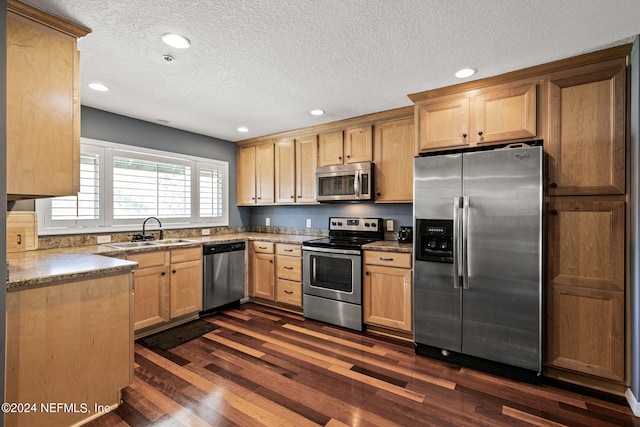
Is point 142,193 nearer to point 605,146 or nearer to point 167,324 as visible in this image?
point 167,324

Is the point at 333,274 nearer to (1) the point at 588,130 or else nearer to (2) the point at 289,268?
(2) the point at 289,268

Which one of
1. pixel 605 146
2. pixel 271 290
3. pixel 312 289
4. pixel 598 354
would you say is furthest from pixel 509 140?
pixel 271 290

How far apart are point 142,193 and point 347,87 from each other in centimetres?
269

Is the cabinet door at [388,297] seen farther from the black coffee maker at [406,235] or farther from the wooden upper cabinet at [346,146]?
the wooden upper cabinet at [346,146]

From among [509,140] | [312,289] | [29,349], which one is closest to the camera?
[29,349]

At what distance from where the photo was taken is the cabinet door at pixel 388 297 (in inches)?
114

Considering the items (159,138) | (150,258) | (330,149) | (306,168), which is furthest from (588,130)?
(159,138)

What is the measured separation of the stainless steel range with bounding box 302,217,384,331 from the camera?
3184mm

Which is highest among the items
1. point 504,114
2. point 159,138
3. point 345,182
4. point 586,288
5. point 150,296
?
point 159,138

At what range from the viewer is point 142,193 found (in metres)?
3.64

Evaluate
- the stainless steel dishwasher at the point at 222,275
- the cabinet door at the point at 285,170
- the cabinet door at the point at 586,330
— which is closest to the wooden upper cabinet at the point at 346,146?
the cabinet door at the point at 285,170

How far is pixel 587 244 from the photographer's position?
2146mm

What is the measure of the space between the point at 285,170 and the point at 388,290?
2.17m

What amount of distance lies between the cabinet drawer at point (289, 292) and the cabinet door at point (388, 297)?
2.93 feet
